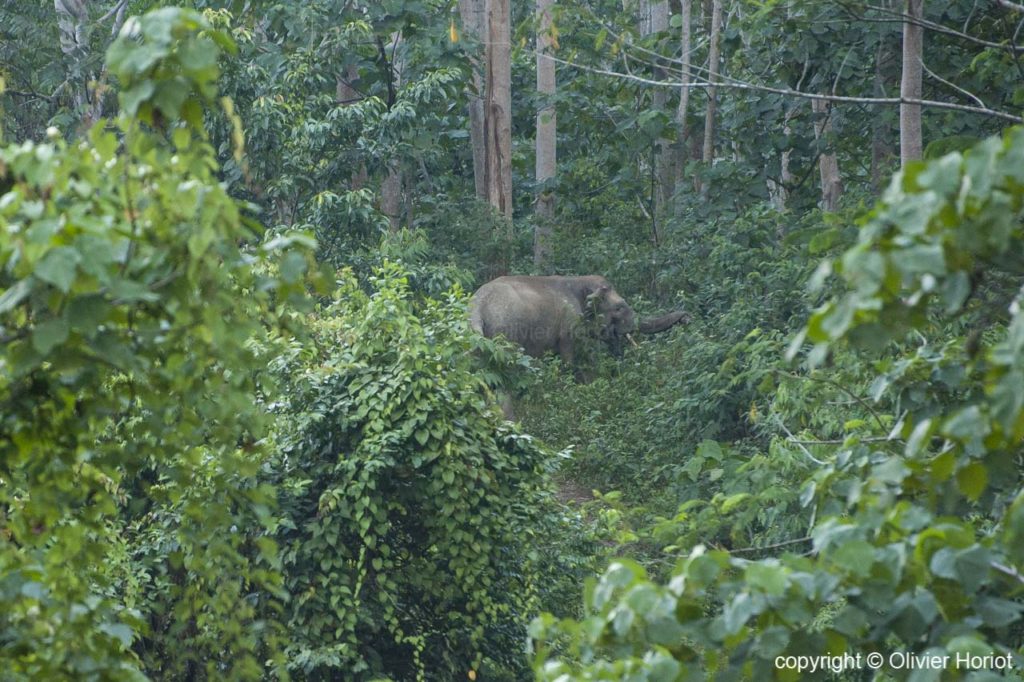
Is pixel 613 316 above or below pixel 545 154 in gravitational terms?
below

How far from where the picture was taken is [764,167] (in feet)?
44.7

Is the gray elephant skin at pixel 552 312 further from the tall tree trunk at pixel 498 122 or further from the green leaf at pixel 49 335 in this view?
the green leaf at pixel 49 335

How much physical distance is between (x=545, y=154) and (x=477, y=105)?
3.68ft

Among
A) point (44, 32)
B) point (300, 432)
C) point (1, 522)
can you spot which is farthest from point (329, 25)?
point (1, 522)

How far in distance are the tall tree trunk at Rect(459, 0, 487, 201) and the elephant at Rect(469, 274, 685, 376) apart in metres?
2.95

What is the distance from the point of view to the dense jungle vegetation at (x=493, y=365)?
2668mm

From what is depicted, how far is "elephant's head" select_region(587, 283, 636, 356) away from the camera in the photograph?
14.0m

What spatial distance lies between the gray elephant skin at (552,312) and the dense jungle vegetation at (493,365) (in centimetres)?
38

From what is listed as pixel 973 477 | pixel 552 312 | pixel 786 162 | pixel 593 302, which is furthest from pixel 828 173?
pixel 973 477

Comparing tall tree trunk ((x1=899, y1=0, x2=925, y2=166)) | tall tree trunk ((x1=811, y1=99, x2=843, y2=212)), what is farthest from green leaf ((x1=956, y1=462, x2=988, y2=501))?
tall tree trunk ((x1=811, y1=99, x2=843, y2=212))

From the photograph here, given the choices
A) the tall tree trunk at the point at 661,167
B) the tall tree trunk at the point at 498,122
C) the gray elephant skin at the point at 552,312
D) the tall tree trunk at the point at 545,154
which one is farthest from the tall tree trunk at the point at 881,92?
the tall tree trunk at the point at 498,122

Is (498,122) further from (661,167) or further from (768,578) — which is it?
(768,578)

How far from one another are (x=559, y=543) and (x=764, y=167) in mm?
7416

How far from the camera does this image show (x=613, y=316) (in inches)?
555
